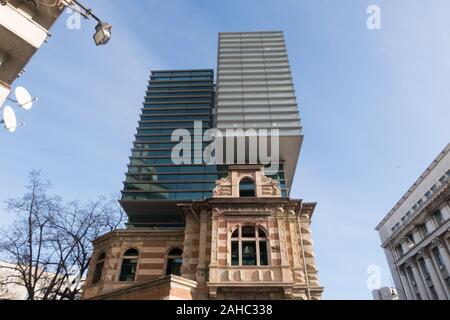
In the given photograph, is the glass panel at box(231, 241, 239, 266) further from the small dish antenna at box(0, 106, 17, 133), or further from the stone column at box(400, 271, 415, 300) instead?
the stone column at box(400, 271, 415, 300)

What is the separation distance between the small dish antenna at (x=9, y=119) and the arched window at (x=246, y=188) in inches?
575

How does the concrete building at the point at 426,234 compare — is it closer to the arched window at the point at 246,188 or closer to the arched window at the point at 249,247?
the arched window at the point at 246,188

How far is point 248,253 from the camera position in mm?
17875

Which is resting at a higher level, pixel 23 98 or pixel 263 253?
pixel 23 98

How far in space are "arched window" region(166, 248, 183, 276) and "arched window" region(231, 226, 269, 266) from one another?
16.9 ft

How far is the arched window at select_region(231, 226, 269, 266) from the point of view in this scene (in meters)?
17.5

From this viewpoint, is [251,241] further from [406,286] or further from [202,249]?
[406,286]

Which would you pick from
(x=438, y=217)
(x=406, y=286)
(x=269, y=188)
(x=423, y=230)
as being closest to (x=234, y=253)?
(x=269, y=188)

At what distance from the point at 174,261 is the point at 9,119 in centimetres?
1479

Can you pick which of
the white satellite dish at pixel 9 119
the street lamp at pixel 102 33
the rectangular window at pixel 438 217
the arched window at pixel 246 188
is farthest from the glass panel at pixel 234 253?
the rectangular window at pixel 438 217

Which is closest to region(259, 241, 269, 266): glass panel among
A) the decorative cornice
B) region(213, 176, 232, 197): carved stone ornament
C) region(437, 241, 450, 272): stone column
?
region(213, 176, 232, 197): carved stone ornament

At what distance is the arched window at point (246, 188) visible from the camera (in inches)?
824
